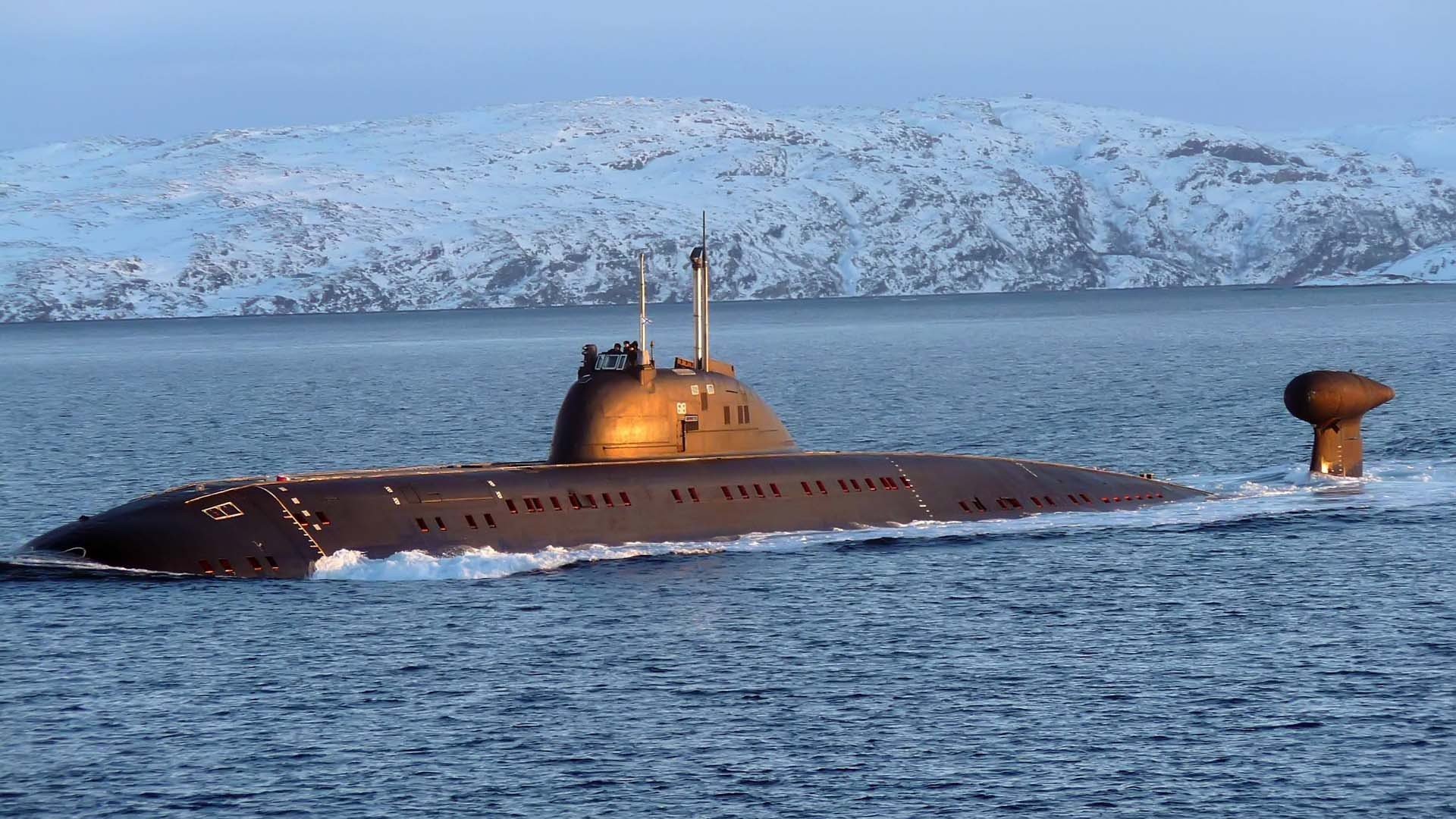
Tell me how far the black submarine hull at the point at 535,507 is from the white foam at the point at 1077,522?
1.23 feet

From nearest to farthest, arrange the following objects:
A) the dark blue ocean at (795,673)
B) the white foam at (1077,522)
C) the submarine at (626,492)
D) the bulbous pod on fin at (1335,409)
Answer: the dark blue ocean at (795,673) → the submarine at (626,492) → the white foam at (1077,522) → the bulbous pod on fin at (1335,409)

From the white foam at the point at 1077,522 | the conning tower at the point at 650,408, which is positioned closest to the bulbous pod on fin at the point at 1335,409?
the white foam at the point at 1077,522

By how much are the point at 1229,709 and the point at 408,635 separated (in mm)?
17040

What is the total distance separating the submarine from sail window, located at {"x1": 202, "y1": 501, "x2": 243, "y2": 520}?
4cm

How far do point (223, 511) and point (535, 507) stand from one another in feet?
25.8

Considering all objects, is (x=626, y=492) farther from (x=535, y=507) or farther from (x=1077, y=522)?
(x=1077, y=522)

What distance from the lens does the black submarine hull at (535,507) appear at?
157 feet

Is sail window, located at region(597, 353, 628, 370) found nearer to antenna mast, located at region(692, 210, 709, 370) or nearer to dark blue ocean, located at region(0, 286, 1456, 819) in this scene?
antenna mast, located at region(692, 210, 709, 370)

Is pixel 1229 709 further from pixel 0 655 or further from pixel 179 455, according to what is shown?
pixel 179 455

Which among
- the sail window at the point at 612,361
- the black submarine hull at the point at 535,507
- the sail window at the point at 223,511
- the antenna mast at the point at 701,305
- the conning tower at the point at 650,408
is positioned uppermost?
the antenna mast at the point at 701,305

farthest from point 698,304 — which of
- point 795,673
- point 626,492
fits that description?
point 795,673

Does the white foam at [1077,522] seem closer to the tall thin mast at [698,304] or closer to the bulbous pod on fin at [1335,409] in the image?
the bulbous pod on fin at [1335,409]

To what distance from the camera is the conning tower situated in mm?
54344

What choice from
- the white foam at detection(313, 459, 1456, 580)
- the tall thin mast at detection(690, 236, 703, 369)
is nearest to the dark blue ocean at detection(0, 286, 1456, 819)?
the white foam at detection(313, 459, 1456, 580)
